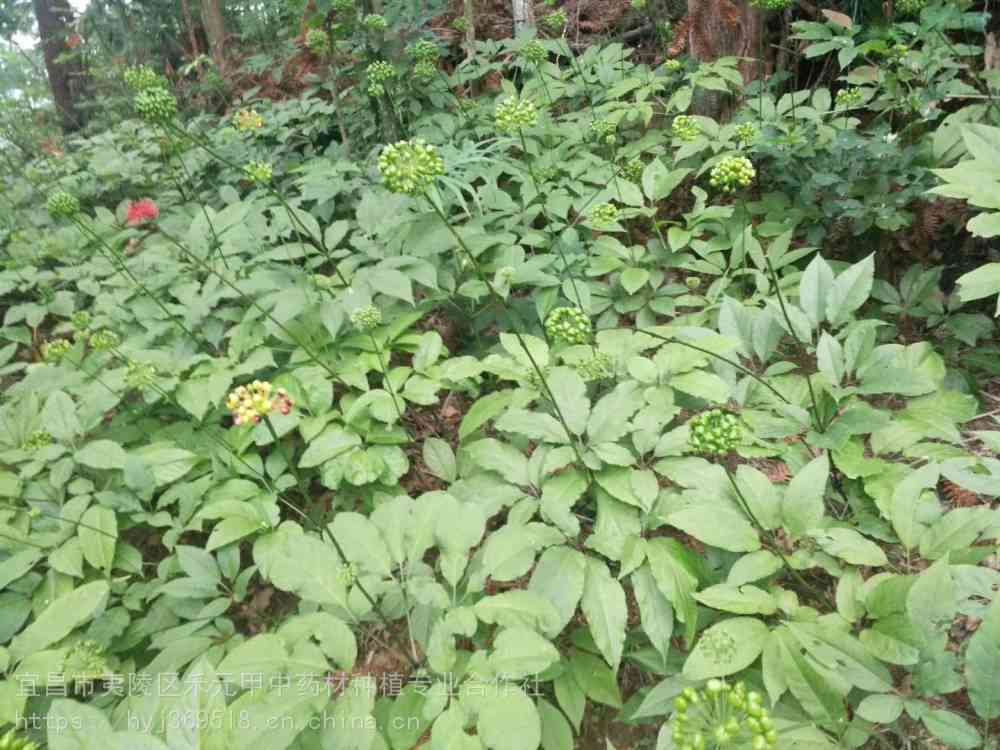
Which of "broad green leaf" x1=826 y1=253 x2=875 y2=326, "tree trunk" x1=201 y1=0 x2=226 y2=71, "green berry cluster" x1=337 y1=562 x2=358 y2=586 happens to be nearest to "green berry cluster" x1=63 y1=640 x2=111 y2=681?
"green berry cluster" x1=337 y1=562 x2=358 y2=586

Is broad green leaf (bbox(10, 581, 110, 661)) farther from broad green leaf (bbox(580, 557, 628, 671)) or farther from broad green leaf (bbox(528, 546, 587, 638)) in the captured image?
broad green leaf (bbox(580, 557, 628, 671))

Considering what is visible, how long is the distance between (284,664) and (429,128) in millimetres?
3329

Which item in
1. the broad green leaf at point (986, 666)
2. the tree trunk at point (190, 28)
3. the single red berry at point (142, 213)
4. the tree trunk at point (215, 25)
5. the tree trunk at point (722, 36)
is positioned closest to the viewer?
the broad green leaf at point (986, 666)

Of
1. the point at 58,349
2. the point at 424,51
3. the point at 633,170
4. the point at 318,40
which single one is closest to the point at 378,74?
the point at 424,51

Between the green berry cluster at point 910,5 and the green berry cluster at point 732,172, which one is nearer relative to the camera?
the green berry cluster at point 732,172

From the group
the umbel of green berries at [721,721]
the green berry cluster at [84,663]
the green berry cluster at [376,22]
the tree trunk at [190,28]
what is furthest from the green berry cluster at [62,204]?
the tree trunk at [190,28]

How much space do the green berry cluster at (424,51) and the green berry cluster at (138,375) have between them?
104 inches

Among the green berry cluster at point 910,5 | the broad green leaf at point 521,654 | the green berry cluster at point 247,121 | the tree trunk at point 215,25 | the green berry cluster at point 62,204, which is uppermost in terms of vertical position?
the tree trunk at point 215,25

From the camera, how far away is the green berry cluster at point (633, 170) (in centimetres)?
340

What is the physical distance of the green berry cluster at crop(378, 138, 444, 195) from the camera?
184cm

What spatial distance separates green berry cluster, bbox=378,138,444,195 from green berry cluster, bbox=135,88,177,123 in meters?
1.72

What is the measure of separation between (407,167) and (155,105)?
71.3 inches

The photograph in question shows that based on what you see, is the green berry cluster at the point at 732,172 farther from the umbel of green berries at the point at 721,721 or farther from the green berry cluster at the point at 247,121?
the green berry cluster at the point at 247,121

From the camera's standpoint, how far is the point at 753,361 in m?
2.59
